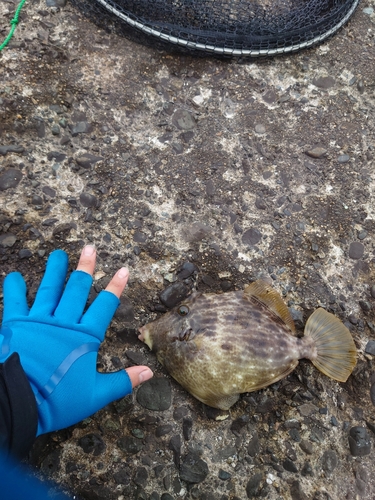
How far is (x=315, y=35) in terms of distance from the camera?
377 centimetres

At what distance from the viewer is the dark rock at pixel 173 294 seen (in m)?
3.14

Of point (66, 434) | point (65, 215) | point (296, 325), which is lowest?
point (66, 434)

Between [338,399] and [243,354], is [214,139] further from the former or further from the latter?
[338,399]

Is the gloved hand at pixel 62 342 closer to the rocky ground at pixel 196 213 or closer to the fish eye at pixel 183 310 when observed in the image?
the rocky ground at pixel 196 213

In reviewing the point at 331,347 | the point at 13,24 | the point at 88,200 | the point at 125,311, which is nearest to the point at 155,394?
the point at 125,311

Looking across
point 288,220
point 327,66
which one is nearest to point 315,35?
point 327,66

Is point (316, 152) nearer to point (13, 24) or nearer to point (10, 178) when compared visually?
point (10, 178)

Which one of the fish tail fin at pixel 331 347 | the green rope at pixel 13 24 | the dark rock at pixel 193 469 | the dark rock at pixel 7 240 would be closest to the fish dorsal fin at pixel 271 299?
the fish tail fin at pixel 331 347

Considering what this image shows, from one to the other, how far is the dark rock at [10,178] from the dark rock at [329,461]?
298 centimetres

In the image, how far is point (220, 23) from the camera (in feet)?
11.8

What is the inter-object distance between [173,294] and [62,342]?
0.89 meters

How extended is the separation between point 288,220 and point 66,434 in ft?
7.43

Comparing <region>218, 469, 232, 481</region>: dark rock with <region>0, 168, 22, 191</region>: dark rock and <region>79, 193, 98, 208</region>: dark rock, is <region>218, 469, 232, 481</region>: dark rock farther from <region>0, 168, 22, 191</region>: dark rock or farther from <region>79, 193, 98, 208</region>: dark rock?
<region>0, 168, 22, 191</region>: dark rock

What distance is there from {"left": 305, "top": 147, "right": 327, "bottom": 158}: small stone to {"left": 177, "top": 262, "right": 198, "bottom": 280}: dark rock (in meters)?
1.42
